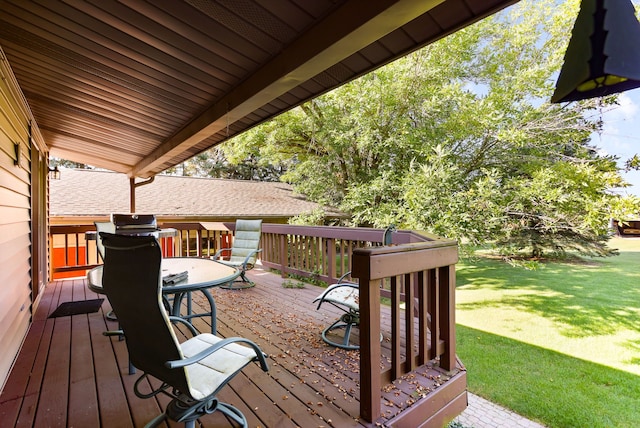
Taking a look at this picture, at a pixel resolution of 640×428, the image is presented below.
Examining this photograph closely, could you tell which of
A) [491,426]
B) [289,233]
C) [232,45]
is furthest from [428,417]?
[289,233]

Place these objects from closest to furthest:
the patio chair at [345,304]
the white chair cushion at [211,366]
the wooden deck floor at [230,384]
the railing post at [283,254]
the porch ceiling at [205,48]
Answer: the white chair cushion at [211,366], the porch ceiling at [205,48], the wooden deck floor at [230,384], the patio chair at [345,304], the railing post at [283,254]

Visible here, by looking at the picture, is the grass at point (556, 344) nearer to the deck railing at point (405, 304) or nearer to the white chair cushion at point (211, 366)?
the deck railing at point (405, 304)

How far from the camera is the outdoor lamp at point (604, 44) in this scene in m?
1.04

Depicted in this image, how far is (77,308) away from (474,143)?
10.0 metres

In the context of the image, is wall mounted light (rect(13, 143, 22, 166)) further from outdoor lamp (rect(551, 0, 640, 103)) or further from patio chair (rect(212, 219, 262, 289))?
outdoor lamp (rect(551, 0, 640, 103))

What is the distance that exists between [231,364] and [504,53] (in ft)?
38.2

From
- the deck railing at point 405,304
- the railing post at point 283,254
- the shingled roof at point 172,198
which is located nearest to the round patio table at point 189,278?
the deck railing at point 405,304

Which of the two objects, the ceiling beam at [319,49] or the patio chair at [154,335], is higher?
the ceiling beam at [319,49]

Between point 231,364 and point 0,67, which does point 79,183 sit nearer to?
point 0,67

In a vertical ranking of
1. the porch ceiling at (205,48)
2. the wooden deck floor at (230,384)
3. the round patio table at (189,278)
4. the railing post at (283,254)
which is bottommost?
the wooden deck floor at (230,384)

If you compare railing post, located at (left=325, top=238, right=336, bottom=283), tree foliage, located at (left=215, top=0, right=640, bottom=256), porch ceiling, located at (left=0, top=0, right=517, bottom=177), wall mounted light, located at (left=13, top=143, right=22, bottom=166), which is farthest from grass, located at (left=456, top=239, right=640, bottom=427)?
wall mounted light, located at (left=13, top=143, right=22, bottom=166)

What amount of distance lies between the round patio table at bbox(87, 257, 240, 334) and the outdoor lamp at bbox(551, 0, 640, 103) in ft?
7.90

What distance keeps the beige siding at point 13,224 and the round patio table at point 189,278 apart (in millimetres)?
566

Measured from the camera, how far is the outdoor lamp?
40.9 inches
